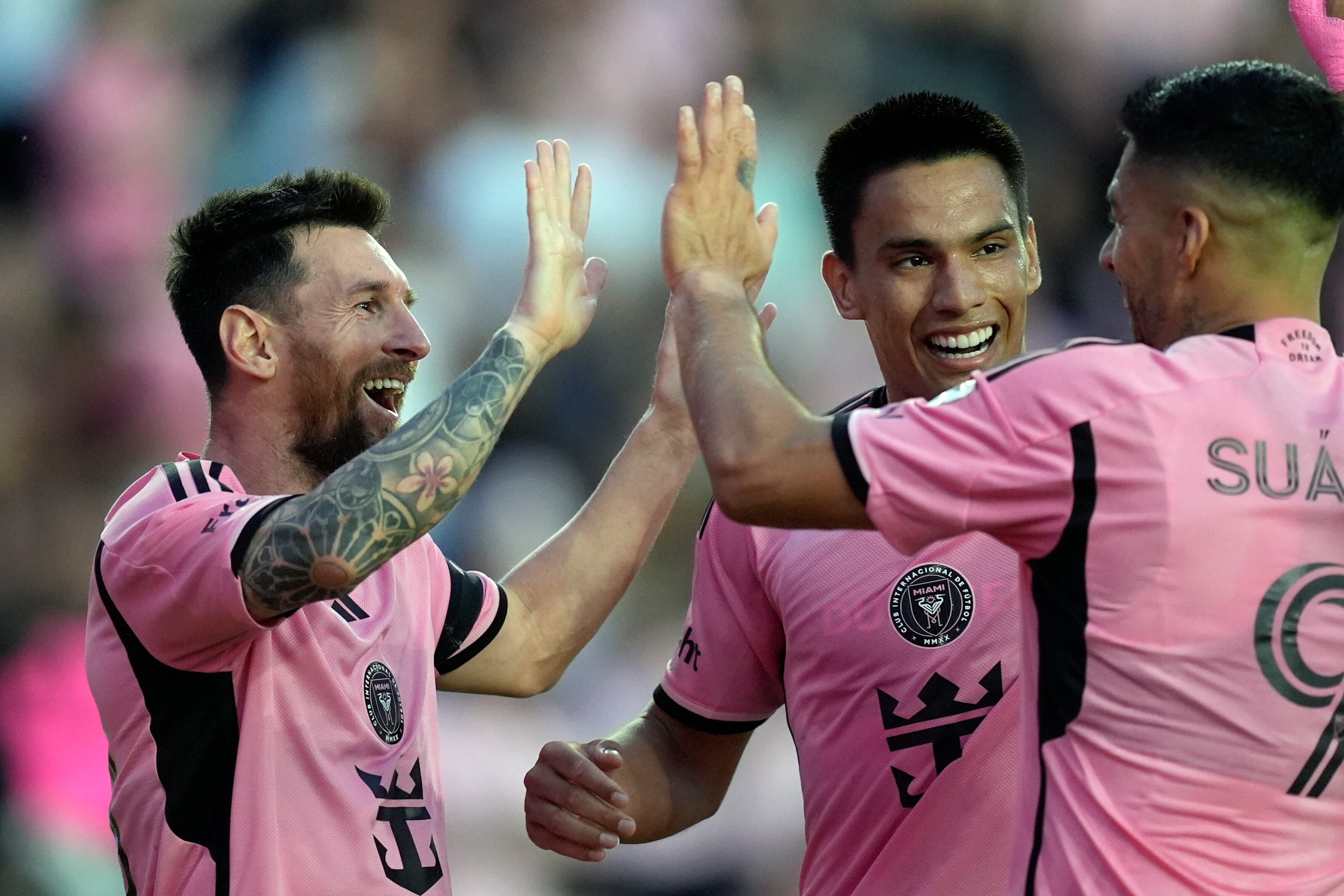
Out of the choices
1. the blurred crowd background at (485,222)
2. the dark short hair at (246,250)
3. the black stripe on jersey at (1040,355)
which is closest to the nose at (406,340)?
the dark short hair at (246,250)

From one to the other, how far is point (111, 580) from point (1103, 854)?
194 cm

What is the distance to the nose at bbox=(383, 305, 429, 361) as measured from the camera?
341 cm

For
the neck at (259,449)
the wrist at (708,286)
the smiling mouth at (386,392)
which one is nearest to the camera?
the wrist at (708,286)

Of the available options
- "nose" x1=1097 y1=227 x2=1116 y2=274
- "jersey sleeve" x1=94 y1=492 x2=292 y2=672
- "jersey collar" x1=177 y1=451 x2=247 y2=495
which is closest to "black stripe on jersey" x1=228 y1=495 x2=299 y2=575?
"jersey sleeve" x1=94 y1=492 x2=292 y2=672

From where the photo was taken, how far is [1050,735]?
2.30 meters

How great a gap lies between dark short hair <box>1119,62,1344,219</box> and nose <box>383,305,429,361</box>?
5.66ft

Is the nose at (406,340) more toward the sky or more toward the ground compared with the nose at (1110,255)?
more toward the sky

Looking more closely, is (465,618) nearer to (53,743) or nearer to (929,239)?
(929,239)

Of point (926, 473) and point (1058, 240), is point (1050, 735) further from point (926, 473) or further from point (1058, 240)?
point (1058, 240)

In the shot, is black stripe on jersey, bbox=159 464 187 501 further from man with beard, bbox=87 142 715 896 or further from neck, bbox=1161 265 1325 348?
neck, bbox=1161 265 1325 348

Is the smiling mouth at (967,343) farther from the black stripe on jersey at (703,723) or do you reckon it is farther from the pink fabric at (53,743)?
the pink fabric at (53,743)

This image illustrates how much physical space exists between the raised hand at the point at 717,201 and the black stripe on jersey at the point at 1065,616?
823 mm

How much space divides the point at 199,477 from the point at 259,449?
304 mm

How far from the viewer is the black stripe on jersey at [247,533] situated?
108 inches
